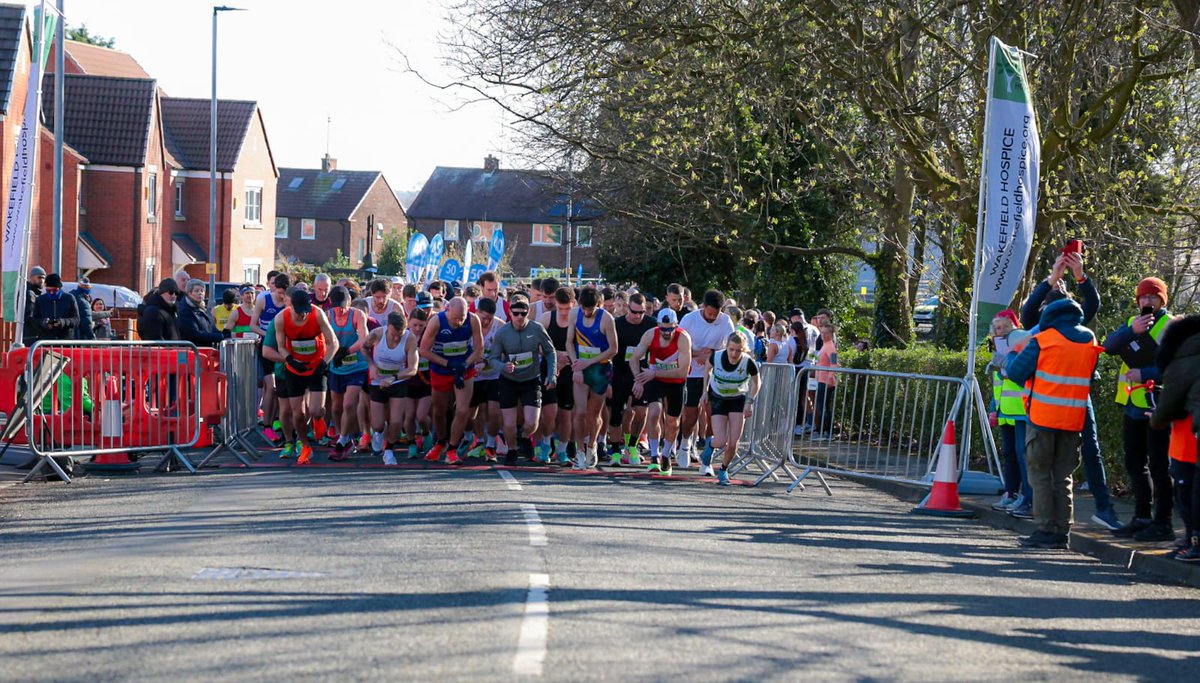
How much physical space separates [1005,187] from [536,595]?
814cm

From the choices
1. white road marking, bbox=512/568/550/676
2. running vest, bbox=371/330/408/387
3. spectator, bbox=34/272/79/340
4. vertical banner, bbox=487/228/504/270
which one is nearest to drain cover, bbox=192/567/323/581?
white road marking, bbox=512/568/550/676

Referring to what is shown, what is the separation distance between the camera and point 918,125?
843 inches

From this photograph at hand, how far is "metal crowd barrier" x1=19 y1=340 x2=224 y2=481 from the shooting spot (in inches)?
543

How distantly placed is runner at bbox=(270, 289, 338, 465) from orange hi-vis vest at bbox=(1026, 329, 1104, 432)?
7929 millimetres

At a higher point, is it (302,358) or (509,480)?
(302,358)

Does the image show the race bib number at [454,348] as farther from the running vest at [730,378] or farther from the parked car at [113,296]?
the parked car at [113,296]

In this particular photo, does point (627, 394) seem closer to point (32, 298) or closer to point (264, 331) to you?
point (264, 331)

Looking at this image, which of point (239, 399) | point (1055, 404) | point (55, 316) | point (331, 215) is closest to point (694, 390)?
point (239, 399)

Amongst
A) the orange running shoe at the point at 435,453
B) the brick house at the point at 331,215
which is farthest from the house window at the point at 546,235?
the orange running shoe at the point at 435,453

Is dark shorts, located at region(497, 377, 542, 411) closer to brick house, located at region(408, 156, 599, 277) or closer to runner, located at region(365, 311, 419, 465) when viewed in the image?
runner, located at region(365, 311, 419, 465)

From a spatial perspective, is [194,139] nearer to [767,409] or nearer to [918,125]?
[918,125]

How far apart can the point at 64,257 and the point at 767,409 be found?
3603cm

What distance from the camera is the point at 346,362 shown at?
16344 millimetres

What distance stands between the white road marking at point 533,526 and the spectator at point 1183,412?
4.72m
